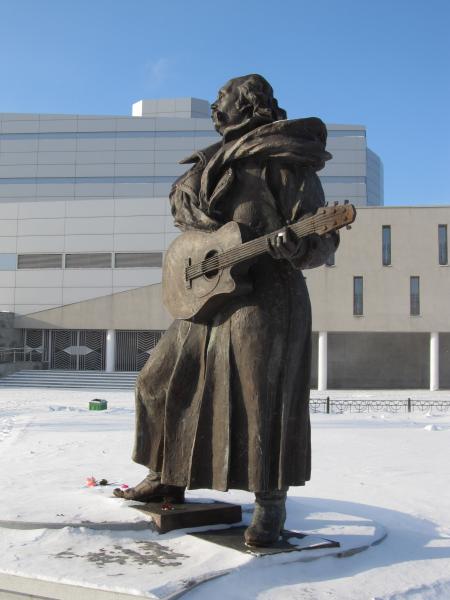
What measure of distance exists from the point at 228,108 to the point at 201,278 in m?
1.17

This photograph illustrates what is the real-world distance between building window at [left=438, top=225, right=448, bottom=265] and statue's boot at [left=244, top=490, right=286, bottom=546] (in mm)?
30357

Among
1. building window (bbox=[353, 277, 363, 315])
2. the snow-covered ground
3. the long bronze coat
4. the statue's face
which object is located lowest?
the snow-covered ground

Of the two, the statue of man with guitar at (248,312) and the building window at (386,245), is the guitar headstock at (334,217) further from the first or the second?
the building window at (386,245)

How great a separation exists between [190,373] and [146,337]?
3320 centimetres

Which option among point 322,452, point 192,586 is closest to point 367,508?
point 192,586

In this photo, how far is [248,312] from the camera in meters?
3.92

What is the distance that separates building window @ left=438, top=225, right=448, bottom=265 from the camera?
106 feet

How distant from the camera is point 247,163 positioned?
4.14 meters

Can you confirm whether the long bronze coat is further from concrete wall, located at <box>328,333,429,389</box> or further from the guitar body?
concrete wall, located at <box>328,333,429,389</box>

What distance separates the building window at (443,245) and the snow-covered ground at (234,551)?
77.7 ft

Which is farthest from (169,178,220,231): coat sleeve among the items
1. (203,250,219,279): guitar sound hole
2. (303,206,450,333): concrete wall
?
(303,206,450,333): concrete wall

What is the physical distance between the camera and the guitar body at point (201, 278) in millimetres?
3859

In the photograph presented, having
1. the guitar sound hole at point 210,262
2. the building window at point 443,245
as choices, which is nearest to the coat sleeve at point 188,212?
the guitar sound hole at point 210,262

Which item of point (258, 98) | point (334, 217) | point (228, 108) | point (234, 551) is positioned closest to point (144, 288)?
point (228, 108)
